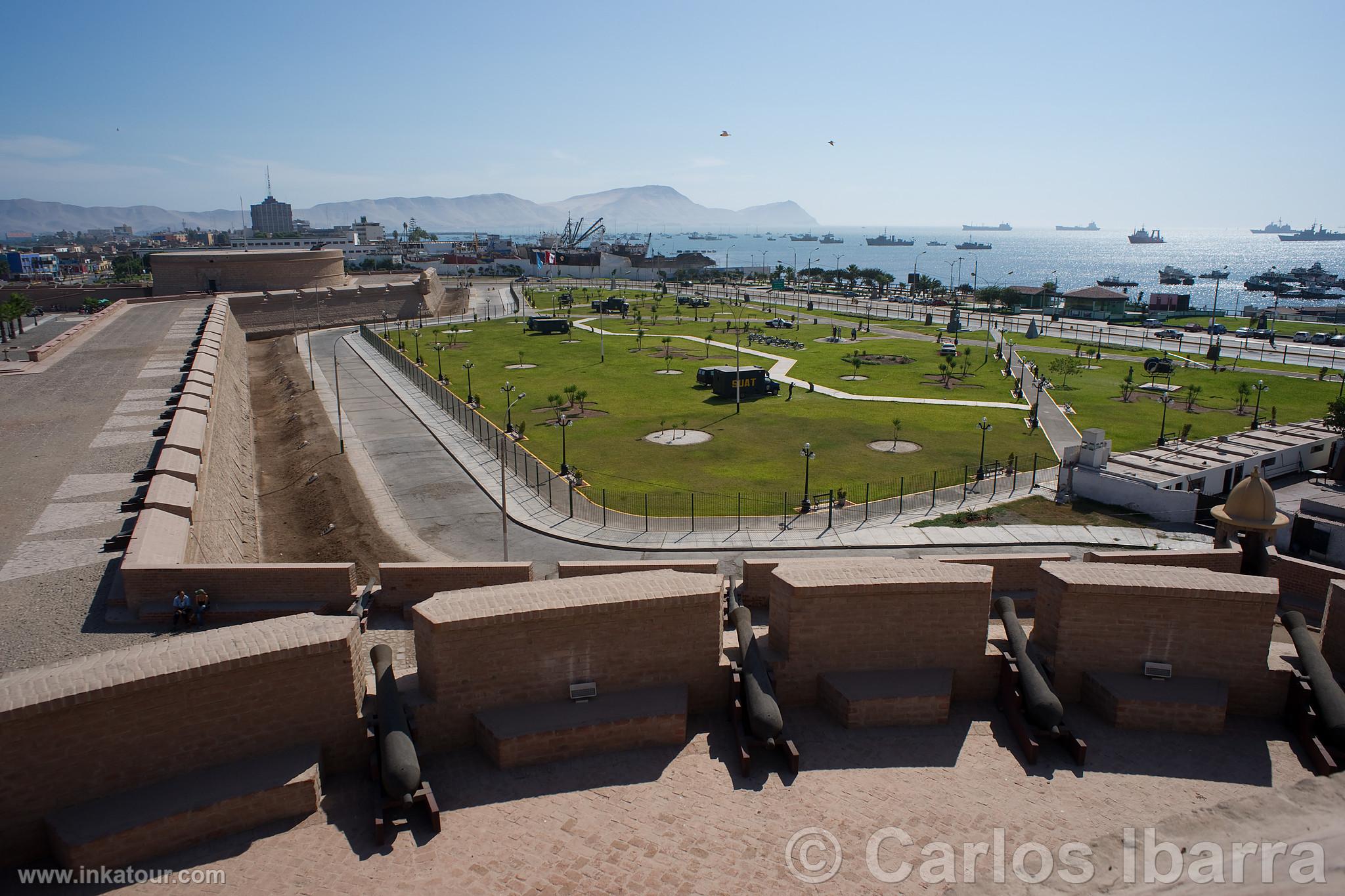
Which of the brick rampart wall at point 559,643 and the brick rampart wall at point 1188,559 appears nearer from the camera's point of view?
the brick rampart wall at point 559,643

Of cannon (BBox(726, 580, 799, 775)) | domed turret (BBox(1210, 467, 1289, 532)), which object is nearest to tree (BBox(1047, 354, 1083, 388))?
domed turret (BBox(1210, 467, 1289, 532))

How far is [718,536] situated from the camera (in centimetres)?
2766

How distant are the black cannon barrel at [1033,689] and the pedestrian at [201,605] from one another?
50.8 ft

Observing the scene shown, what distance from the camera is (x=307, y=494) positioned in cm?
3356

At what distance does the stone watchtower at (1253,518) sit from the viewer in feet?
66.3

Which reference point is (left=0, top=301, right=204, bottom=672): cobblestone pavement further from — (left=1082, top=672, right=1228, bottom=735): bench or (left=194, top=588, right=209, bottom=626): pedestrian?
(left=1082, top=672, right=1228, bottom=735): bench

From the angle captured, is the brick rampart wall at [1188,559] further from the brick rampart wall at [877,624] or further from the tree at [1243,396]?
the tree at [1243,396]

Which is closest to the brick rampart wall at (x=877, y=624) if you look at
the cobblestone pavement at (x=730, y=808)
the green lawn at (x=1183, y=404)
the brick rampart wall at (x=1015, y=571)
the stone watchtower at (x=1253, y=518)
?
the cobblestone pavement at (x=730, y=808)

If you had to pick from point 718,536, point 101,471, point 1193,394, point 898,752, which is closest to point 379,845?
point 898,752

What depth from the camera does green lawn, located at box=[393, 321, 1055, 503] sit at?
112 ft

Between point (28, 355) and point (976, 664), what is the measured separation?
51.6m

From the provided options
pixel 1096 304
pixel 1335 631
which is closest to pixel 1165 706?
pixel 1335 631

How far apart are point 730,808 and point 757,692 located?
193 centimetres

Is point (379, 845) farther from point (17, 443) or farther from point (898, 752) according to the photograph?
point (17, 443)
